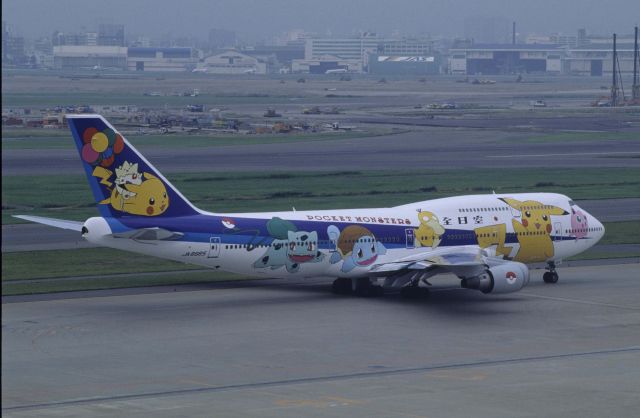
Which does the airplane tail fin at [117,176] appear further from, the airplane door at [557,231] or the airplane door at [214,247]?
the airplane door at [557,231]

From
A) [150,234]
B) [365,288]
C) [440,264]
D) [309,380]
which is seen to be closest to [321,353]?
[309,380]

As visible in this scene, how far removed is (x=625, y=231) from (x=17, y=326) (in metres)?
43.8

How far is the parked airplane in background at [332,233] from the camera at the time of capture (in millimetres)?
50625

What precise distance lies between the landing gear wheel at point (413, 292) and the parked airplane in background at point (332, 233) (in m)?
0.09

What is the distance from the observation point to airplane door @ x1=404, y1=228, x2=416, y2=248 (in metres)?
56.6

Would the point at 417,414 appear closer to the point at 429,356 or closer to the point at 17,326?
the point at 429,356

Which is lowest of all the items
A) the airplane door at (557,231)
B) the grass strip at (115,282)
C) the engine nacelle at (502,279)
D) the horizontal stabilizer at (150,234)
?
the grass strip at (115,282)

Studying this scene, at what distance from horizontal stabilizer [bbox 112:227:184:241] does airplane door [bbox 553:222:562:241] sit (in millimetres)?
19606

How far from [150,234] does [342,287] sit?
10.1m

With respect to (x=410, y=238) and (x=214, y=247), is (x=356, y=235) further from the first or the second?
(x=214, y=247)

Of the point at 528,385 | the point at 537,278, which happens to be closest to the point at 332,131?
the point at 537,278

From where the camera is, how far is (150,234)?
50.7m

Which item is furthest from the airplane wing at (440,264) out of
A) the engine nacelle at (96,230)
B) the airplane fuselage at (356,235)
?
the engine nacelle at (96,230)

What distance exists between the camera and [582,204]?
9225cm
